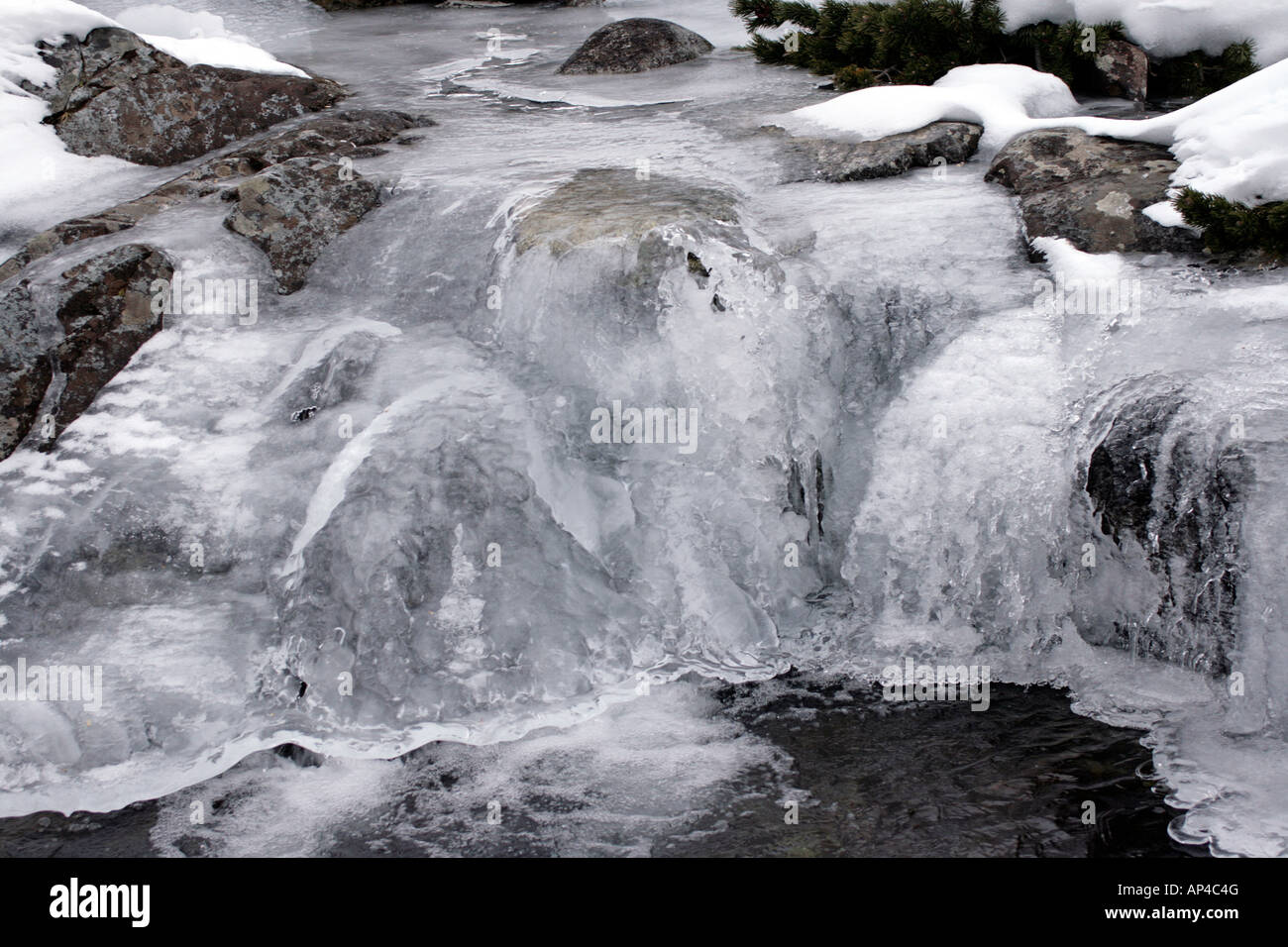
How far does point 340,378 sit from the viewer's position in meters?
5.26

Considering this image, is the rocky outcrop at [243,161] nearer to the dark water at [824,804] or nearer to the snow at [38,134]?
the snow at [38,134]

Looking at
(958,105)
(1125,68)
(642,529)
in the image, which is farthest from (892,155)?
(642,529)

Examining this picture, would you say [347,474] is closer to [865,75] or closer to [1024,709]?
[1024,709]

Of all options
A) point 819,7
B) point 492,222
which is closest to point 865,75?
point 819,7

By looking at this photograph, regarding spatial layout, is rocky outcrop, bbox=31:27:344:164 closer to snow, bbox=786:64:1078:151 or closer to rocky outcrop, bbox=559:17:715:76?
rocky outcrop, bbox=559:17:715:76

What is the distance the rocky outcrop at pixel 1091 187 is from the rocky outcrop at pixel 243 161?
4146mm

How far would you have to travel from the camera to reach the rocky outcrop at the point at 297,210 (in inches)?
238

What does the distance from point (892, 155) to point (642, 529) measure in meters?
2.92

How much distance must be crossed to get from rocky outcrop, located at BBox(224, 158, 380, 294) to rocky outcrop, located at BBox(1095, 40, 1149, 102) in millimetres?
4945

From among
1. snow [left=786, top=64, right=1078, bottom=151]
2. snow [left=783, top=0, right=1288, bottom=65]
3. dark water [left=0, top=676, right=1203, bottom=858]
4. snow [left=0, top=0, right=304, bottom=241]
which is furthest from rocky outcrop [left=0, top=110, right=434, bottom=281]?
snow [left=783, top=0, right=1288, bottom=65]

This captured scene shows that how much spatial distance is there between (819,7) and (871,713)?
6862 millimetres

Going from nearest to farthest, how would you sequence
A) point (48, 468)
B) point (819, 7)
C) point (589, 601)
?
point (589, 601), point (48, 468), point (819, 7)

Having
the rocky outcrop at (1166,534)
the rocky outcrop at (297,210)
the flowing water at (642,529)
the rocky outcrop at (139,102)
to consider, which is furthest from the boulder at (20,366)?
the rocky outcrop at (1166,534)

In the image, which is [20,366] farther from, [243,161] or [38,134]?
[38,134]
